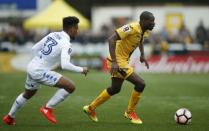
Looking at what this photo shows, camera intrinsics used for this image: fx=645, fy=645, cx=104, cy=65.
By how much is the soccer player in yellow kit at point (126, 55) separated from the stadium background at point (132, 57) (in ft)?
1.54

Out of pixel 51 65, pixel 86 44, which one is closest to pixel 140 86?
pixel 51 65

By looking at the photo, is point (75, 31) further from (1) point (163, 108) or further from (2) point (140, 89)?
(1) point (163, 108)

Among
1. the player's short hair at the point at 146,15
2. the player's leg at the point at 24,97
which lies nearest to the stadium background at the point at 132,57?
the player's leg at the point at 24,97

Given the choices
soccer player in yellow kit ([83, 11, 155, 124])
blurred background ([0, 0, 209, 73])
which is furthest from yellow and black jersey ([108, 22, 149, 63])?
blurred background ([0, 0, 209, 73])

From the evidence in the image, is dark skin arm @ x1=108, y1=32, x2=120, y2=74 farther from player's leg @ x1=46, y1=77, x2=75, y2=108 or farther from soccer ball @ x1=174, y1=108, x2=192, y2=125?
soccer ball @ x1=174, y1=108, x2=192, y2=125

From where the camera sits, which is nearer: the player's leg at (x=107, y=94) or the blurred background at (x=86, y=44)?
the player's leg at (x=107, y=94)

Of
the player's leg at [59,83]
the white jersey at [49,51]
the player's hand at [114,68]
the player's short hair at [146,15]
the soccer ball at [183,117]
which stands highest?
the player's short hair at [146,15]

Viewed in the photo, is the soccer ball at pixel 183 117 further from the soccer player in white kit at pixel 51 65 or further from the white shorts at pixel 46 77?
the white shorts at pixel 46 77

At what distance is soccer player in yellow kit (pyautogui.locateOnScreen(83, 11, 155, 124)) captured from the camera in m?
12.6

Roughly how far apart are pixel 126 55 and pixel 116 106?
10.4 feet

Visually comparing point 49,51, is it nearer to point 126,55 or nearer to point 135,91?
point 126,55

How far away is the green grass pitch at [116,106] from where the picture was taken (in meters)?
12.4

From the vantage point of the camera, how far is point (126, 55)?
518 inches

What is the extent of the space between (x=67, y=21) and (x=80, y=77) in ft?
47.4
